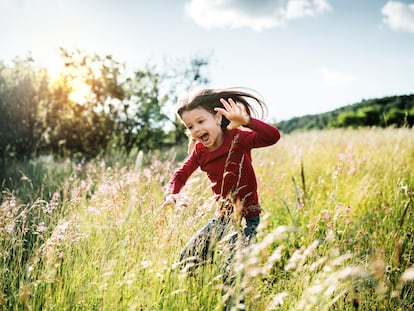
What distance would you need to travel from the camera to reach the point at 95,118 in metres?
11.9

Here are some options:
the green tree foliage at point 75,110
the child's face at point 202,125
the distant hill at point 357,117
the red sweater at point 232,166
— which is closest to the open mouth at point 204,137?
the child's face at point 202,125

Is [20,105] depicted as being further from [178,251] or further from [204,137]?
[178,251]

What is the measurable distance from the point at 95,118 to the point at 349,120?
5249cm

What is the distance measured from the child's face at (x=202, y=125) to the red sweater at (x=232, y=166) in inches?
4.0

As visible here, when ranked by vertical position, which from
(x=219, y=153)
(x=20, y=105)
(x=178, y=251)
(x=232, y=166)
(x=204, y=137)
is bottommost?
(x=178, y=251)

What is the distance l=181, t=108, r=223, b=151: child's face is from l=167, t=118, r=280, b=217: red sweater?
0.10 m

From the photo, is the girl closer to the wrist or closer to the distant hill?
the wrist

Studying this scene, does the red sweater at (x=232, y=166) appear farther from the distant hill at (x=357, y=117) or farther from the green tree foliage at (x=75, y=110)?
the distant hill at (x=357, y=117)

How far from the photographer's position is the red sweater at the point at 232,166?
279 cm

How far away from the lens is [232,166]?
2.89 m

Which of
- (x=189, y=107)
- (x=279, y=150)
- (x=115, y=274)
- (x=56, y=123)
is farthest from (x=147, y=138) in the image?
(x=115, y=274)

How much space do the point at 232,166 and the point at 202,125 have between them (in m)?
0.39

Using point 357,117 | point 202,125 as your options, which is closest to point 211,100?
point 202,125

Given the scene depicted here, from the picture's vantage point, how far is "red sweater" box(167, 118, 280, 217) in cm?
279
